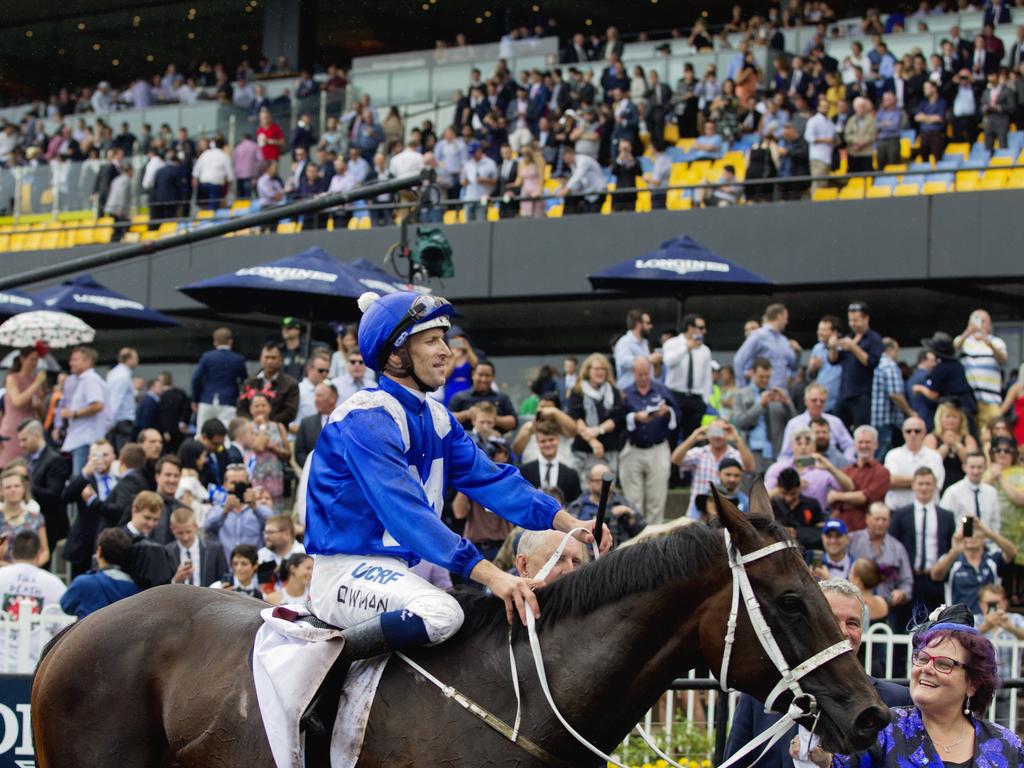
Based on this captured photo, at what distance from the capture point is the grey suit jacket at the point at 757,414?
541 inches

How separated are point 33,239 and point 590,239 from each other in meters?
10.4

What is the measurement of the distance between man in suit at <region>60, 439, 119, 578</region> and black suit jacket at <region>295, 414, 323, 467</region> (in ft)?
5.30

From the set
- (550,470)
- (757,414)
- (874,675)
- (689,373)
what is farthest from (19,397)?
(874,675)

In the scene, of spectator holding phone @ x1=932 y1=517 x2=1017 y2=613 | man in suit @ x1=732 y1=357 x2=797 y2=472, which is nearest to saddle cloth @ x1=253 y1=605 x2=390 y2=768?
spectator holding phone @ x1=932 y1=517 x2=1017 y2=613

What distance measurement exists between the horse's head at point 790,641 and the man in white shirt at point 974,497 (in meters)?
7.09

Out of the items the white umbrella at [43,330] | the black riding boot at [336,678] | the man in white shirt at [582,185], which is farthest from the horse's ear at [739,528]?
the man in white shirt at [582,185]

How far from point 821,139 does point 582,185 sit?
359 centimetres

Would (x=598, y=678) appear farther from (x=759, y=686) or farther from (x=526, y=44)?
(x=526, y=44)

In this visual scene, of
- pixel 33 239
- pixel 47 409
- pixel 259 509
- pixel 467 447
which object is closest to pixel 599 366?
pixel 259 509

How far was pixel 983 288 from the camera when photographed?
2027 cm

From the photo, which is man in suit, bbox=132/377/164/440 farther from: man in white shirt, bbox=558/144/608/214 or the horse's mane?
the horse's mane

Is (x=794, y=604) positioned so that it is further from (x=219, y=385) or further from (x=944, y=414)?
(x=219, y=385)

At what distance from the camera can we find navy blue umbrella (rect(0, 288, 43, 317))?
17.3m

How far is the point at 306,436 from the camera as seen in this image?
1361cm
